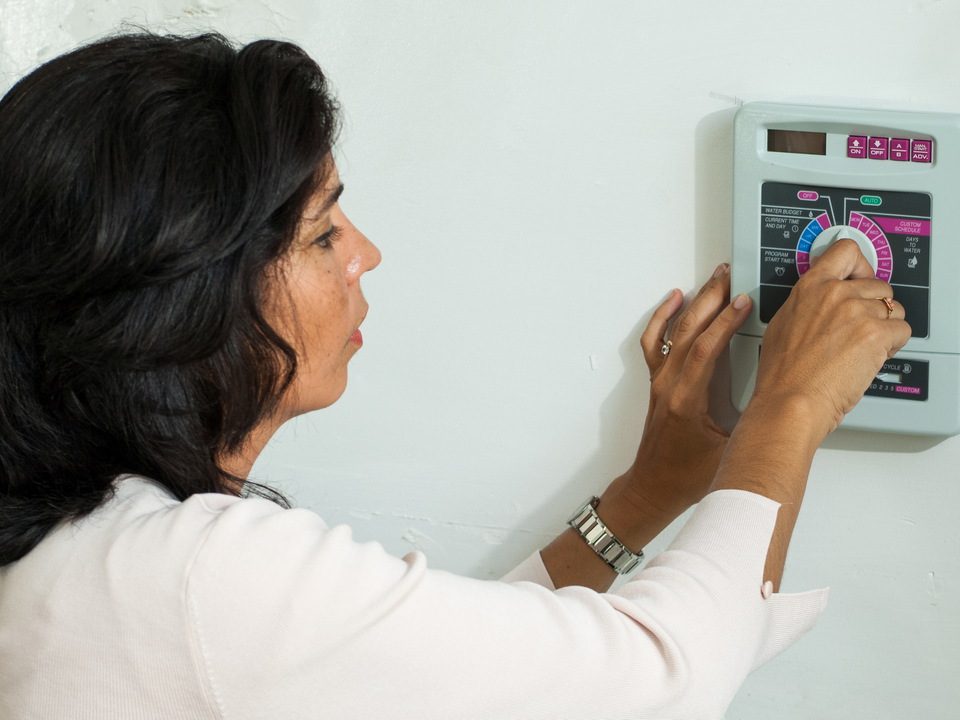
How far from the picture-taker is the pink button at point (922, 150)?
2.44ft

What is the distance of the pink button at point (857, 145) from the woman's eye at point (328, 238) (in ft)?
1.16

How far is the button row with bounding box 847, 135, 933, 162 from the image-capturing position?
2.45ft

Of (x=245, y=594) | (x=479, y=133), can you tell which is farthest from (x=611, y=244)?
(x=245, y=594)

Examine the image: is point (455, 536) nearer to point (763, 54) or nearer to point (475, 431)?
point (475, 431)

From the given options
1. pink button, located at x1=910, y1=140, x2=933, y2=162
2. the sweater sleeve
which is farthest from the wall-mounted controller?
the sweater sleeve

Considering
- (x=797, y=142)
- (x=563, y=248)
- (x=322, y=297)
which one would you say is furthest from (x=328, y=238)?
(x=797, y=142)

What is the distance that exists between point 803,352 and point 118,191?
1.43 ft

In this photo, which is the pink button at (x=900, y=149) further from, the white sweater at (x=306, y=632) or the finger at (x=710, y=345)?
the white sweater at (x=306, y=632)

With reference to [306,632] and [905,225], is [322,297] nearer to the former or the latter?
[306,632]

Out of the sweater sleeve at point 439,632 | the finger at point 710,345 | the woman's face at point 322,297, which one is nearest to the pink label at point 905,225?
the finger at point 710,345

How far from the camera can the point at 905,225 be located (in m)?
0.76

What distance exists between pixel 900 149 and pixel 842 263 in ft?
0.29

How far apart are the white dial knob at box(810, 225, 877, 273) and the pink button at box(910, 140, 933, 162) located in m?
0.06

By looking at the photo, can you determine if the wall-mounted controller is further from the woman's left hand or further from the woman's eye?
the woman's eye
